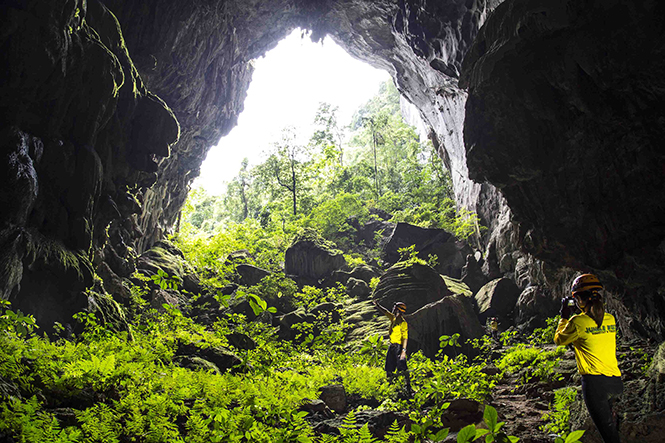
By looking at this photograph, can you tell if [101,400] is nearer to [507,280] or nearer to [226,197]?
[507,280]

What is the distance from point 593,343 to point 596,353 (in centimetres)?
11

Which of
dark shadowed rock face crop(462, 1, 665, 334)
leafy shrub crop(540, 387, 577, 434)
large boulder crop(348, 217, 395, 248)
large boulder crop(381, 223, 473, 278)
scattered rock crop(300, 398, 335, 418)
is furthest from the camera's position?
large boulder crop(348, 217, 395, 248)

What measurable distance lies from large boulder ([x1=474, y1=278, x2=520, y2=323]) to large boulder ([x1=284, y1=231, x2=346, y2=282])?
9220 millimetres

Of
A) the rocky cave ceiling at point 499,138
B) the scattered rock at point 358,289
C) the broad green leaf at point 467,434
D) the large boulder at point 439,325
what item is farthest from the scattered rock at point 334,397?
the scattered rock at point 358,289

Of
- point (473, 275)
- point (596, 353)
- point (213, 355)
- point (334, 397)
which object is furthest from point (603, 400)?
point (473, 275)

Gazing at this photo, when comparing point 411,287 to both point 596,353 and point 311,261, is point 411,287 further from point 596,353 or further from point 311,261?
point 596,353

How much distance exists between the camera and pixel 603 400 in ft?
12.7

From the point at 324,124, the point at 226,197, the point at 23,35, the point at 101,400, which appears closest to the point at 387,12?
the point at 324,124

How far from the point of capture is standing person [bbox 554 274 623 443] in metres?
3.82

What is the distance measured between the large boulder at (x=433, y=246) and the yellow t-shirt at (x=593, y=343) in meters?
18.7

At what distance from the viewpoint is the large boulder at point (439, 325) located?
11.7 meters

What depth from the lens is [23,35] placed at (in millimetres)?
8781

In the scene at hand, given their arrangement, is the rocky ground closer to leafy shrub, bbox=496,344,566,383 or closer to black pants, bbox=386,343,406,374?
leafy shrub, bbox=496,344,566,383

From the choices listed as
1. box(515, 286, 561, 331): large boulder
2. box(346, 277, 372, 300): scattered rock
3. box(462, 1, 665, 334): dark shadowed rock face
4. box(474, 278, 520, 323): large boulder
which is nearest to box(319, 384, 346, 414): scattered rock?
box(462, 1, 665, 334): dark shadowed rock face
